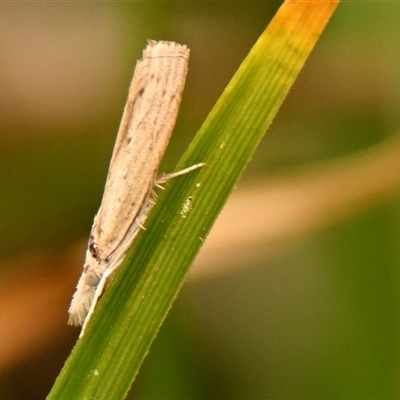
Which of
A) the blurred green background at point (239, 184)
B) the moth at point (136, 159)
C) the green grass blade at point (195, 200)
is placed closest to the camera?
the green grass blade at point (195, 200)

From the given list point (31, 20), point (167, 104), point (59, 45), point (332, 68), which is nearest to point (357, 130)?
point (332, 68)

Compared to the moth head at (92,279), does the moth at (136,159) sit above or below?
above

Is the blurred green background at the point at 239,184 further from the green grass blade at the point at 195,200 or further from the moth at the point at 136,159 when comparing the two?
the green grass blade at the point at 195,200

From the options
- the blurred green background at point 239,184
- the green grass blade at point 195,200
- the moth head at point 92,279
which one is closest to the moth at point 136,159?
the moth head at point 92,279

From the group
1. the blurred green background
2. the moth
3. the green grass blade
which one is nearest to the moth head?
the moth

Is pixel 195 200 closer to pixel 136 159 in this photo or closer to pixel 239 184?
pixel 136 159

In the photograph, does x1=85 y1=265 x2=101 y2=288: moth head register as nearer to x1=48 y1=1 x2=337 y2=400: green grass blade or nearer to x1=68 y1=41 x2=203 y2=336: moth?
x1=68 y1=41 x2=203 y2=336: moth

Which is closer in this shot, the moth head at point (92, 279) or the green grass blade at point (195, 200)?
the green grass blade at point (195, 200)

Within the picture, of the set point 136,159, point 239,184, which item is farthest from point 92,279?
point 239,184
